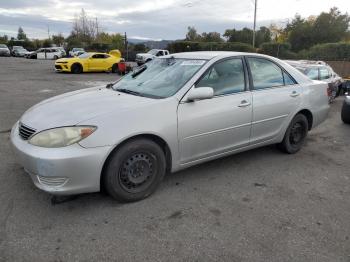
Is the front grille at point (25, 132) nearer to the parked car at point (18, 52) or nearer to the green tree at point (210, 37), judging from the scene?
the parked car at point (18, 52)

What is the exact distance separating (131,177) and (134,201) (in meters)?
0.27

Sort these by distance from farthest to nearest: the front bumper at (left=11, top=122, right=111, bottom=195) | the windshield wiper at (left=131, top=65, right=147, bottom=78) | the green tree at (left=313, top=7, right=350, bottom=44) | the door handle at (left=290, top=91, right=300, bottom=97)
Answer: the green tree at (left=313, top=7, right=350, bottom=44) → the door handle at (left=290, top=91, right=300, bottom=97) → the windshield wiper at (left=131, top=65, right=147, bottom=78) → the front bumper at (left=11, top=122, right=111, bottom=195)

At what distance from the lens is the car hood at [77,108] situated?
318cm

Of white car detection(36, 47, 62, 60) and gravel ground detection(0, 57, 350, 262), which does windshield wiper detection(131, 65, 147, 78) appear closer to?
gravel ground detection(0, 57, 350, 262)

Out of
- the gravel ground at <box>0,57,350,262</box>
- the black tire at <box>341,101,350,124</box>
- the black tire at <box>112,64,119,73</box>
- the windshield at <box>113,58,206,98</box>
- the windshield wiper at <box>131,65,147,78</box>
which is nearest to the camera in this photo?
the gravel ground at <box>0,57,350,262</box>

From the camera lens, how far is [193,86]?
3.74 meters

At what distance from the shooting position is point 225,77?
412 centimetres

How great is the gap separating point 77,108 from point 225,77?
186cm


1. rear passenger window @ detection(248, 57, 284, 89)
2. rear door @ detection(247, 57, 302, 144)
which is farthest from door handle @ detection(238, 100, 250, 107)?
rear passenger window @ detection(248, 57, 284, 89)

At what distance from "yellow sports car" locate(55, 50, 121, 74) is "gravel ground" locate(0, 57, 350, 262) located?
16.6 metres

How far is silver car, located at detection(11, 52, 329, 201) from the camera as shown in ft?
9.95

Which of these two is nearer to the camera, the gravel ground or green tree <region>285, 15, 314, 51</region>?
the gravel ground

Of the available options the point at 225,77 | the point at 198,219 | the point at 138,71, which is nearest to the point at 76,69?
the point at 138,71

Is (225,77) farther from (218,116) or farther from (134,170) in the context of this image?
(134,170)
